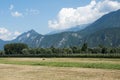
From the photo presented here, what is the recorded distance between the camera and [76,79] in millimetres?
33500

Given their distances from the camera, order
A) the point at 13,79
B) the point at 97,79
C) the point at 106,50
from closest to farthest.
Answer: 1. the point at 97,79
2. the point at 13,79
3. the point at 106,50

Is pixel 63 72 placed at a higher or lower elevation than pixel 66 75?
higher

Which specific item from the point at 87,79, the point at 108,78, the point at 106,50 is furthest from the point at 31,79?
the point at 106,50

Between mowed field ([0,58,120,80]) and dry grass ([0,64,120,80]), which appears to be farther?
mowed field ([0,58,120,80])

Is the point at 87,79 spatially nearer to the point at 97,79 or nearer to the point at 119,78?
the point at 97,79

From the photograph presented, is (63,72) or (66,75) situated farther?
(63,72)

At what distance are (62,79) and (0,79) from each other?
7.59 metres

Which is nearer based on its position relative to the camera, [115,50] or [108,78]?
[108,78]

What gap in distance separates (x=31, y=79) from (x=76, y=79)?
5337 mm

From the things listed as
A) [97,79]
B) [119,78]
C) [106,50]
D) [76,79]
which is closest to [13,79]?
[76,79]

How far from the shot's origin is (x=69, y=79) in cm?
3366

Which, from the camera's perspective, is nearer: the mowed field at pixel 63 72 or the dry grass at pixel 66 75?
the dry grass at pixel 66 75

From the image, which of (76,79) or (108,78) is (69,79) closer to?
(76,79)

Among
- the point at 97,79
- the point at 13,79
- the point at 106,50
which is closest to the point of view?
the point at 97,79
